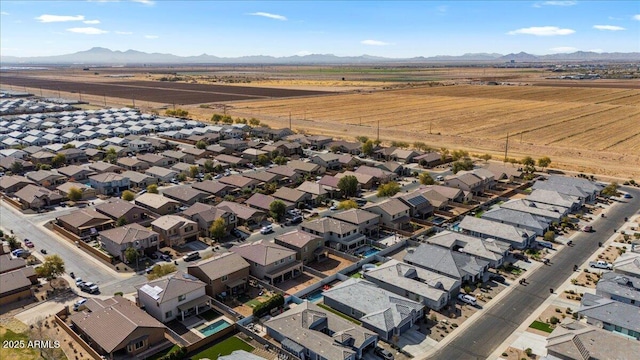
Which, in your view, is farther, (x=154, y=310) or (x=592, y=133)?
(x=592, y=133)

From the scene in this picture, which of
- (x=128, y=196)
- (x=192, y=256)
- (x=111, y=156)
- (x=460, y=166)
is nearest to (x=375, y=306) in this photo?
(x=192, y=256)

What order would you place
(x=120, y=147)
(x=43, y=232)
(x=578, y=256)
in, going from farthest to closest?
1. (x=120, y=147)
2. (x=43, y=232)
3. (x=578, y=256)

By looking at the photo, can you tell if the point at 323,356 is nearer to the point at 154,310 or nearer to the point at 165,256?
the point at 154,310

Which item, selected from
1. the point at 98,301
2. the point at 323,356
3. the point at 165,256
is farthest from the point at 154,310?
the point at 323,356

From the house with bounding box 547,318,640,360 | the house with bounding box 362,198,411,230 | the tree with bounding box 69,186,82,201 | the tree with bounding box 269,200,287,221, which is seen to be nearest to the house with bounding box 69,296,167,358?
the tree with bounding box 269,200,287,221

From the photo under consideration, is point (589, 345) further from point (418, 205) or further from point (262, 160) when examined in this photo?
point (262, 160)

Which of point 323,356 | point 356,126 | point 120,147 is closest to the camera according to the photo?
point 323,356
